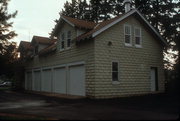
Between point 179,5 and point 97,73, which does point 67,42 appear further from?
point 179,5

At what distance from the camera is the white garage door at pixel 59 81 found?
23.5 metres

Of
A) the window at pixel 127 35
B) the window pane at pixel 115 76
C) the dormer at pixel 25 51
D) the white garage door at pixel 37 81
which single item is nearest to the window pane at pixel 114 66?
the window pane at pixel 115 76

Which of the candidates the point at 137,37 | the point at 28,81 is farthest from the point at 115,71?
the point at 28,81

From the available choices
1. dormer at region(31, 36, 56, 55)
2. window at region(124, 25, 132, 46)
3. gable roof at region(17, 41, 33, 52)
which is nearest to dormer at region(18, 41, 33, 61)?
gable roof at region(17, 41, 33, 52)

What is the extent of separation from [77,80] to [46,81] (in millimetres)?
7376

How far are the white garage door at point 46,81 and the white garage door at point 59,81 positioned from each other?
1.27 m

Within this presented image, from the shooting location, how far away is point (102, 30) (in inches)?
754

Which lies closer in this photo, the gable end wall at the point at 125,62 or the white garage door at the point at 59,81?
the gable end wall at the point at 125,62

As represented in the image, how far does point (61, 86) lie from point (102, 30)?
7.69 meters

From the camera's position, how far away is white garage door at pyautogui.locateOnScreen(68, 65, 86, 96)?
20.5 metres

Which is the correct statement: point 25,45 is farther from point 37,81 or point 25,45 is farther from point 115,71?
point 115,71

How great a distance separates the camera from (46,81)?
27.5 m

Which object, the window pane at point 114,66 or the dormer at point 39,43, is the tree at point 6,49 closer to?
the dormer at point 39,43

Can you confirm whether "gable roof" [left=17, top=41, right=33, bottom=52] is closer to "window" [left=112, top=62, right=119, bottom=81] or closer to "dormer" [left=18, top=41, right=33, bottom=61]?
"dormer" [left=18, top=41, right=33, bottom=61]
